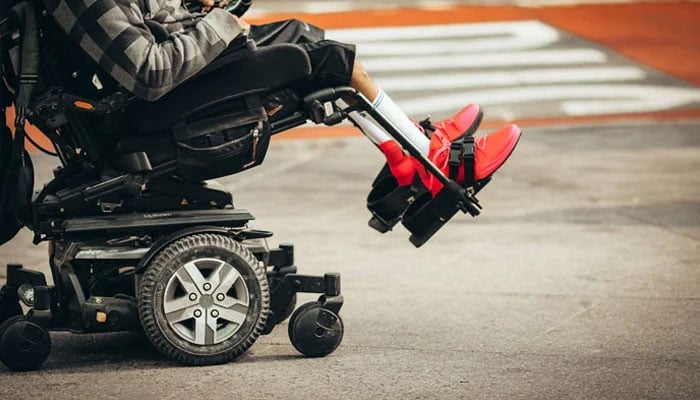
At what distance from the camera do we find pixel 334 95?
21.9 ft

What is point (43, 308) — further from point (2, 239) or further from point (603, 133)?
point (603, 133)

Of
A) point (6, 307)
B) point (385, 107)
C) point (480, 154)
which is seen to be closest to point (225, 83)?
point (385, 107)

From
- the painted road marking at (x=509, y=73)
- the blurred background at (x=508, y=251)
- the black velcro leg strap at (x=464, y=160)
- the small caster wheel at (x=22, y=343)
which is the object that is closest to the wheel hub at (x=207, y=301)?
the blurred background at (x=508, y=251)

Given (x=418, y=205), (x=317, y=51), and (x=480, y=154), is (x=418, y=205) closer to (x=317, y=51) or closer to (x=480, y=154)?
(x=480, y=154)

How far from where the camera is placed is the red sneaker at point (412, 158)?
701cm

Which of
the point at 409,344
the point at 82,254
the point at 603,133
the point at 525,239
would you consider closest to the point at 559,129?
the point at 603,133

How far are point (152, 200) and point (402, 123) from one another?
1.20 metres

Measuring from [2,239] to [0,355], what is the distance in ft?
2.26

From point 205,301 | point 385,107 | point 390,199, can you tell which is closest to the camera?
point 205,301

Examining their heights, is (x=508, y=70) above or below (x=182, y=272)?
below

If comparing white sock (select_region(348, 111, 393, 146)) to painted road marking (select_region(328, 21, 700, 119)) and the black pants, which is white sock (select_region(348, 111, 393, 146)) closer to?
the black pants

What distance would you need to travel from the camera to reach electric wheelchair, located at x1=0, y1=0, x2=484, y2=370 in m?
6.43

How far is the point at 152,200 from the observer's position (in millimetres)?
6672

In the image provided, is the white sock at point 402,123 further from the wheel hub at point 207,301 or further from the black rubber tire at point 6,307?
the black rubber tire at point 6,307
